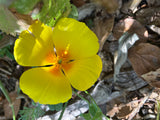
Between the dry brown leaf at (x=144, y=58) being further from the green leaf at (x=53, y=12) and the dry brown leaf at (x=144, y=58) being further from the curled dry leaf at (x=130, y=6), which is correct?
the green leaf at (x=53, y=12)

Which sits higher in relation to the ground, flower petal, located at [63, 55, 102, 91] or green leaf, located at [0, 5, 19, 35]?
green leaf, located at [0, 5, 19, 35]

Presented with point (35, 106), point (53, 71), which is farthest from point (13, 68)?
point (53, 71)

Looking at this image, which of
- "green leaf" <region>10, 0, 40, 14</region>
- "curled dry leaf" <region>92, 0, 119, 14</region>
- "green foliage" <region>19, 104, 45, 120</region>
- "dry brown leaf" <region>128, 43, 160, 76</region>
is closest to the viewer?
"green leaf" <region>10, 0, 40, 14</region>

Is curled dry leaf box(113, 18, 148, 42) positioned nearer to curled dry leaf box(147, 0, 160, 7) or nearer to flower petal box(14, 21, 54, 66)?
curled dry leaf box(147, 0, 160, 7)

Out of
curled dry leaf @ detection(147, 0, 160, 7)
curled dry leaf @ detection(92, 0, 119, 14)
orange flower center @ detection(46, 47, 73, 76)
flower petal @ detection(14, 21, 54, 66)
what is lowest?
curled dry leaf @ detection(147, 0, 160, 7)

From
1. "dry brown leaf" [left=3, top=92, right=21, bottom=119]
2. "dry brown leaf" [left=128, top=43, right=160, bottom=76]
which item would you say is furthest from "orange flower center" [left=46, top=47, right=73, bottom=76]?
"dry brown leaf" [left=3, top=92, right=21, bottom=119]

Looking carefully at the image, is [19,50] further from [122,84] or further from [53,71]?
[122,84]

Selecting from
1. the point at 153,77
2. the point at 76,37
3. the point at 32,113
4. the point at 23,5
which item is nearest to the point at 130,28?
the point at 153,77

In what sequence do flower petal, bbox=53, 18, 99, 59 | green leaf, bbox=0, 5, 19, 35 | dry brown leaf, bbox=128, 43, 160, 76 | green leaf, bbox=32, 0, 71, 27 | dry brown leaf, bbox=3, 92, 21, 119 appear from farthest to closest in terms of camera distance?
dry brown leaf, bbox=3, 92, 21, 119 < dry brown leaf, bbox=128, 43, 160, 76 < flower petal, bbox=53, 18, 99, 59 < green leaf, bbox=32, 0, 71, 27 < green leaf, bbox=0, 5, 19, 35
